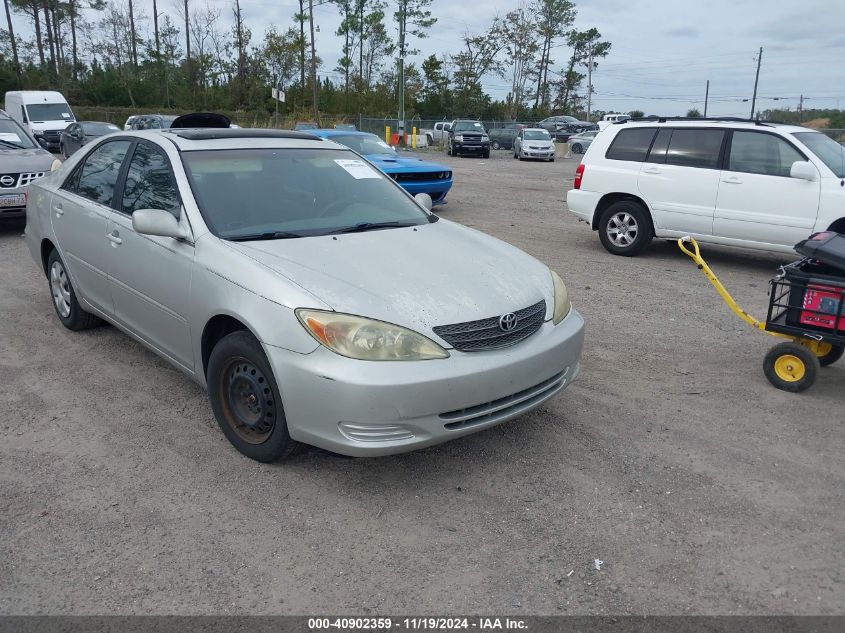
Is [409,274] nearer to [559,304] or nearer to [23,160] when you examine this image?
[559,304]

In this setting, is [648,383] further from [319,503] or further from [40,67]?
[40,67]

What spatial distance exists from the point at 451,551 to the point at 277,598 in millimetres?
760

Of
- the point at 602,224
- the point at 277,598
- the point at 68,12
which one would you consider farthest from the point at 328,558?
the point at 68,12

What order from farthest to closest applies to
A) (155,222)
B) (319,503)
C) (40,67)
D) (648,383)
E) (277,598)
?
(40,67), (648,383), (155,222), (319,503), (277,598)

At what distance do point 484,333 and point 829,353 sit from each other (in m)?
3.22

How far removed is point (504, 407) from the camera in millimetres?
3459

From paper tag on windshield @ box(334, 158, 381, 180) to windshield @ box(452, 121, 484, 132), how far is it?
94.5 feet

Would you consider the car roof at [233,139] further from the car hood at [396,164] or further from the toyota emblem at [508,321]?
the car hood at [396,164]

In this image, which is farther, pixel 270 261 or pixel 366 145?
pixel 366 145

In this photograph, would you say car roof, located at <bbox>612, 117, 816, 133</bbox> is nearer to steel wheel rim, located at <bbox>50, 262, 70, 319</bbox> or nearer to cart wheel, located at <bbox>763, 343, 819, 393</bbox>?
cart wheel, located at <bbox>763, 343, 819, 393</bbox>

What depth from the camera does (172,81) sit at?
58156 millimetres

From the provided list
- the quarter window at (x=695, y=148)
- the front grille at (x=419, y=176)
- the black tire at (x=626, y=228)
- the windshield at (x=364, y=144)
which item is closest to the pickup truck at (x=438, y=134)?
→ the windshield at (x=364, y=144)

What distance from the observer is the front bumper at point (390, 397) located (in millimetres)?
3082

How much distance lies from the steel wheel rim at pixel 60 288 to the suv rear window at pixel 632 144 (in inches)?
273
